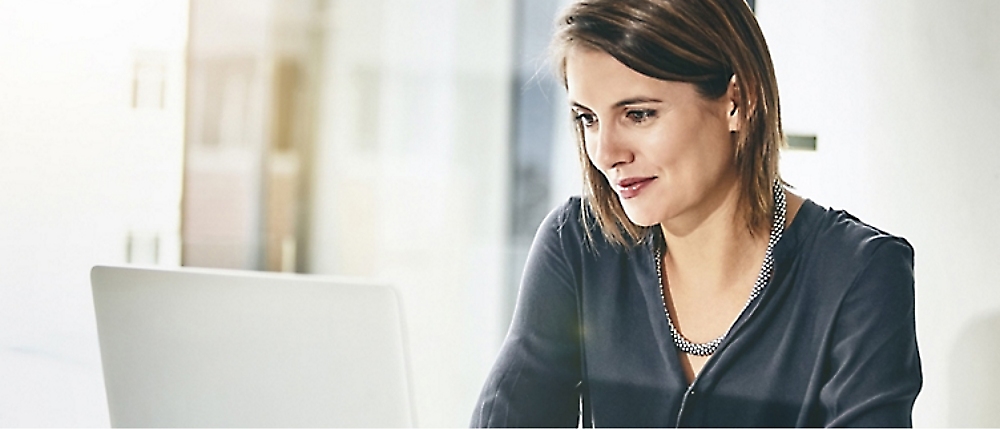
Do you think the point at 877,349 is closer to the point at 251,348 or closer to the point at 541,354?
the point at 541,354

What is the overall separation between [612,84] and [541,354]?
32 centimetres

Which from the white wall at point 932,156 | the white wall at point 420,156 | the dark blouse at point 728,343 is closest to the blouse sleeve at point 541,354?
the dark blouse at point 728,343

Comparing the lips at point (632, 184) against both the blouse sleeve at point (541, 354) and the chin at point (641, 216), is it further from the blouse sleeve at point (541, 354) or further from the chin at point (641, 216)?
the blouse sleeve at point (541, 354)

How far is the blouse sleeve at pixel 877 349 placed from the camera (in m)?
0.99

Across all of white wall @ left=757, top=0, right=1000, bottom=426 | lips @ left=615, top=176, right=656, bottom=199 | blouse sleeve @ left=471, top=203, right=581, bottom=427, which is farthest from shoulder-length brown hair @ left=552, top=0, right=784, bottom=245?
white wall @ left=757, top=0, right=1000, bottom=426

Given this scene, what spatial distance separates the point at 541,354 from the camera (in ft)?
3.82

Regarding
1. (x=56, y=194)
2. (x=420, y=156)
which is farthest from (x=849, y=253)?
(x=420, y=156)

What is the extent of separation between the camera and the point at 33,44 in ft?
5.57

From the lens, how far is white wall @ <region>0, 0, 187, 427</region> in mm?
1667

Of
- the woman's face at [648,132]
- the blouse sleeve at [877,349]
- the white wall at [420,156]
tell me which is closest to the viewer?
the blouse sleeve at [877,349]

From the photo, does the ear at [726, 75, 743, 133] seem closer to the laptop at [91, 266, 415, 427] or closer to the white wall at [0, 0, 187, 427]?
the laptop at [91, 266, 415, 427]

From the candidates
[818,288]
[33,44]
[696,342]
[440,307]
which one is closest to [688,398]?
[696,342]

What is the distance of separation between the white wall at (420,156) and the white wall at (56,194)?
0.65 meters

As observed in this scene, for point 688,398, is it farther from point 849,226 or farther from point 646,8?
point 646,8
